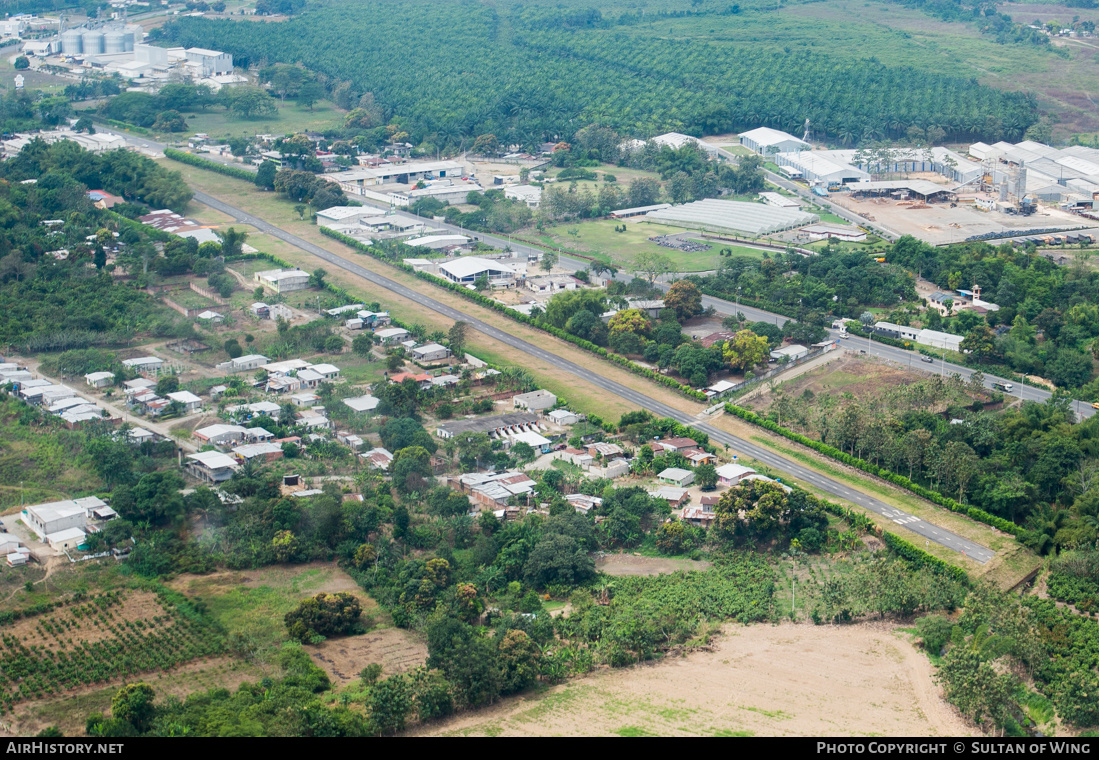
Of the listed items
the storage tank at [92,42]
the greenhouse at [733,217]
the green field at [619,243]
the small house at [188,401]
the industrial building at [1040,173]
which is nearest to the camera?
the small house at [188,401]

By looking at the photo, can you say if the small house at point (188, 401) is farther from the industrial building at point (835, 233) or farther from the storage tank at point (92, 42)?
the storage tank at point (92, 42)

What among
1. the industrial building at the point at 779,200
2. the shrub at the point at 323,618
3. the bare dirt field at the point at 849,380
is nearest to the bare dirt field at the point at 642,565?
the shrub at the point at 323,618

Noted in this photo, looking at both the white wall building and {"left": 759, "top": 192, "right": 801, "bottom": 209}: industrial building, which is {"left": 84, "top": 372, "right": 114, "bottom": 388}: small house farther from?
{"left": 759, "top": 192, "right": 801, "bottom": 209}: industrial building

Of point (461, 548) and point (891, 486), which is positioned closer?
point (461, 548)

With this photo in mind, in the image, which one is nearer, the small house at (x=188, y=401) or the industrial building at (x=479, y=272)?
the small house at (x=188, y=401)

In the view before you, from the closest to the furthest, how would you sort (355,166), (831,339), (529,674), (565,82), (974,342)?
(529,674) < (974,342) < (831,339) < (355,166) < (565,82)

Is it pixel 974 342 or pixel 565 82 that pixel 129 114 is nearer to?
pixel 565 82

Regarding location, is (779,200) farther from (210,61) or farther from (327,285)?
(210,61)

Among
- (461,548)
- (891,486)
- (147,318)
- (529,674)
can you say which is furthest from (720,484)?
(147,318)

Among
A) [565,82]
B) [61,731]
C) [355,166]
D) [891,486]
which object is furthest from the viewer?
[565,82]
